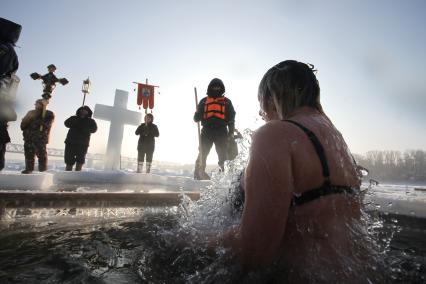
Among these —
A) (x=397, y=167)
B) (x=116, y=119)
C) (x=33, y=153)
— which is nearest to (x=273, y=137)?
(x=33, y=153)

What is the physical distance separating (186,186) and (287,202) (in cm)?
577

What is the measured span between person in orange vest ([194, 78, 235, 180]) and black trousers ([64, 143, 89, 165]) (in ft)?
11.6

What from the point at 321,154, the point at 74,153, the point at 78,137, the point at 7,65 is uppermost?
the point at 7,65

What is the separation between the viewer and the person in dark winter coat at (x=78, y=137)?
779cm

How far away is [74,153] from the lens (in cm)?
784

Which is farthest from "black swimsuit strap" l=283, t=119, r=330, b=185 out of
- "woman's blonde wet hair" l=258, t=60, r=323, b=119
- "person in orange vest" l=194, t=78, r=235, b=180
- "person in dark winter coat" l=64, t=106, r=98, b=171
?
"person in dark winter coat" l=64, t=106, r=98, b=171

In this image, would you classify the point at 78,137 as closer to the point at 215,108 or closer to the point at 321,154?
the point at 215,108

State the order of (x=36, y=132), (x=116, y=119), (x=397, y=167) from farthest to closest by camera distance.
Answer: (x=397, y=167), (x=116, y=119), (x=36, y=132)

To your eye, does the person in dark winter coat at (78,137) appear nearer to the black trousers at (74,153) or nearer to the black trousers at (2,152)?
the black trousers at (74,153)

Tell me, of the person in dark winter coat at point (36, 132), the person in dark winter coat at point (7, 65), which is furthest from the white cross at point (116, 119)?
the person in dark winter coat at point (7, 65)

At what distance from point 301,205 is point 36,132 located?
650 centimetres

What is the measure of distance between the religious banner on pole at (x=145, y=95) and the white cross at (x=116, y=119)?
6.32 m

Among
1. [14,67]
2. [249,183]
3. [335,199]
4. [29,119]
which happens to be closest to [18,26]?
[14,67]

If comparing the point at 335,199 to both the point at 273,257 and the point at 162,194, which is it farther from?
the point at 162,194
